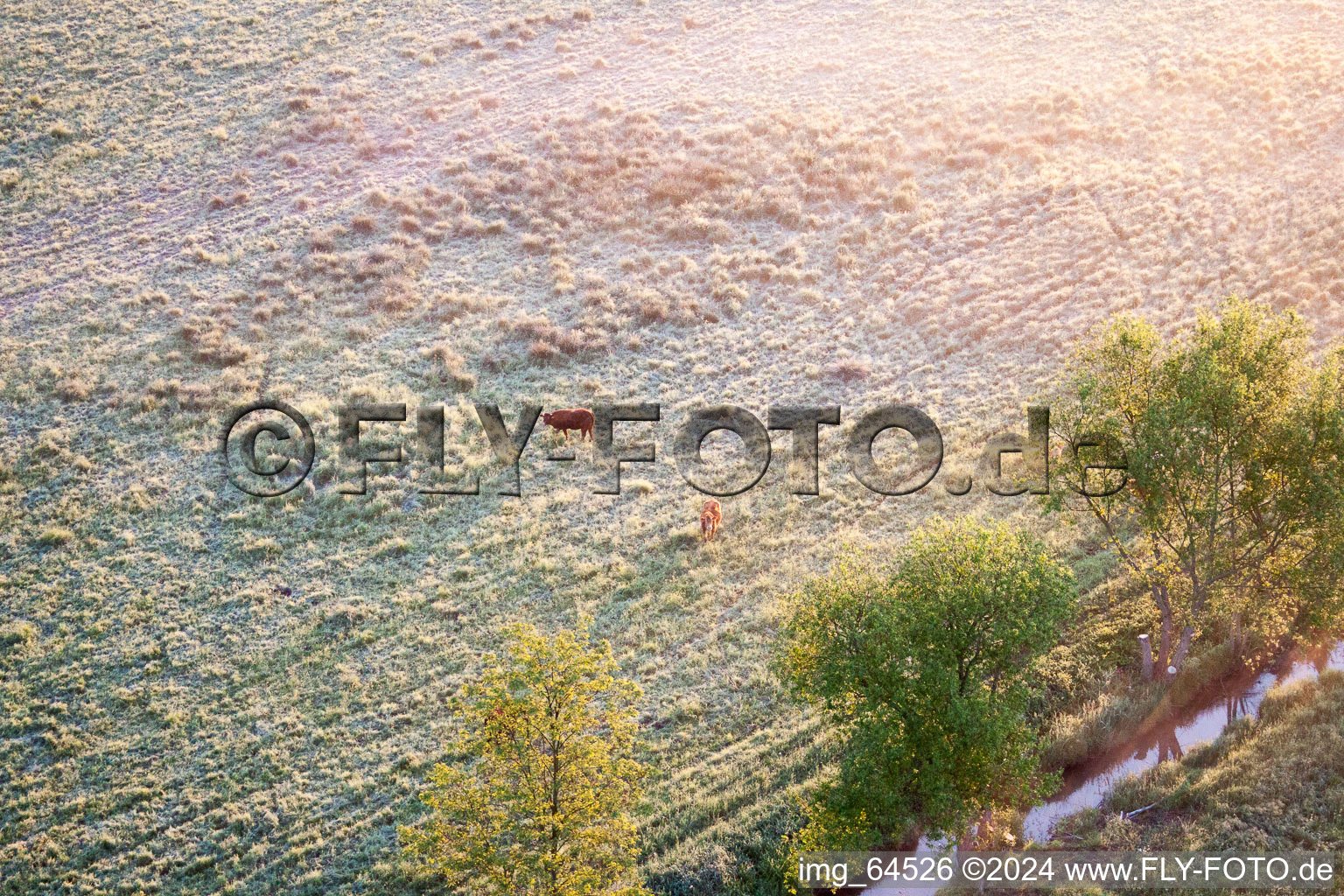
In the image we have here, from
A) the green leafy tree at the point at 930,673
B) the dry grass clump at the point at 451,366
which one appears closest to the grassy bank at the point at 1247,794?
the green leafy tree at the point at 930,673

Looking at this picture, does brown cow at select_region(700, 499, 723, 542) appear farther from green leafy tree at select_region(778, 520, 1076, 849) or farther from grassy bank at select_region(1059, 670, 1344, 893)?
grassy bank at select_region(1059, 670, 1344, 893)

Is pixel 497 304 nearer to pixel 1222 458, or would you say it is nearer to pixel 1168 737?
pixel 1222 458

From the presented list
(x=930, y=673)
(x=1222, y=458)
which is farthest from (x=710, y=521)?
(x=1222, y=458)

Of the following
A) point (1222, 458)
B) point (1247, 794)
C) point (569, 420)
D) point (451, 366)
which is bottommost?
point (1247, 794)

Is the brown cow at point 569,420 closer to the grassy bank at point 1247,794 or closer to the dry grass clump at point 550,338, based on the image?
the dry grass clump at point 550,338

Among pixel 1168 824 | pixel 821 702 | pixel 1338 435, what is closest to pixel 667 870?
pixel 821 702

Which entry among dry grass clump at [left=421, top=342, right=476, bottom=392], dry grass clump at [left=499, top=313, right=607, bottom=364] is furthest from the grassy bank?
dry grass clump at [left=421, top=342, right=476, bottom=392]

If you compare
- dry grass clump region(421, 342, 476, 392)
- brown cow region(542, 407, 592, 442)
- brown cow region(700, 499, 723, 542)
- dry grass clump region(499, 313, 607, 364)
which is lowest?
brown cow region(700, 499, 723, 542)
